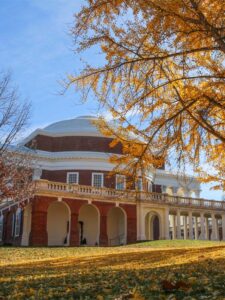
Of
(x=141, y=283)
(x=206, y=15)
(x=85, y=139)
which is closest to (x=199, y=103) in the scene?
(x=206, y=15)

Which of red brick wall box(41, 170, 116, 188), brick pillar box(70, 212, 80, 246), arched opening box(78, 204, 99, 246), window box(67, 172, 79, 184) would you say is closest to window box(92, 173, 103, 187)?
red brick wall box(41, 170, 116, 188)

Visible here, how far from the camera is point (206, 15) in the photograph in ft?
31.8

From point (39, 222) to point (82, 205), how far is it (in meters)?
4.79

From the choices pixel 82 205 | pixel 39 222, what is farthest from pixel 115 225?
pixel 39 222

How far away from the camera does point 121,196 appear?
107 ft

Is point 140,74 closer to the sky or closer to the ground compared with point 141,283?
closer to the sky

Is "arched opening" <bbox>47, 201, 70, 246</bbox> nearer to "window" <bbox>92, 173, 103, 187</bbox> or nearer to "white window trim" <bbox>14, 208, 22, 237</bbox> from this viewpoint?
"white window trim" <bbox>14, 208, 22, 237</bbox>

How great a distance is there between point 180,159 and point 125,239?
25266 millimetres

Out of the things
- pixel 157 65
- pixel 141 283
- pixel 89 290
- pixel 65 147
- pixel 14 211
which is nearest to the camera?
pixel 89 290

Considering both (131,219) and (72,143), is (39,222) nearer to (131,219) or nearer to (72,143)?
(131,219)

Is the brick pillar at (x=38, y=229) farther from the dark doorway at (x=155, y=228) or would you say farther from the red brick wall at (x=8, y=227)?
the dark doorway at (x=155, y=228)

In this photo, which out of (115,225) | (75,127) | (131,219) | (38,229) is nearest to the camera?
(38,229)

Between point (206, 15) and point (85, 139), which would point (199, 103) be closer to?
point (206, 15)

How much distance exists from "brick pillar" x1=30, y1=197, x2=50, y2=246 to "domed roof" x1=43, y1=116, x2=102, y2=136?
12.7 m
